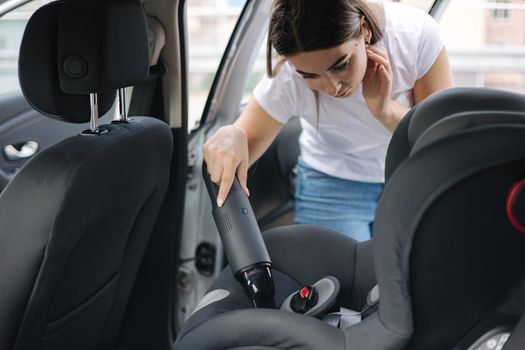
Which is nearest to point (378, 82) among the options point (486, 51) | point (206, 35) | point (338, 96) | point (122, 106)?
point (338, 96)

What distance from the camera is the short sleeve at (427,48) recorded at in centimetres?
208

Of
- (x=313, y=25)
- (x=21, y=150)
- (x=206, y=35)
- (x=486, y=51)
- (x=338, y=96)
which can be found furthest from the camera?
(x=206, y=35)

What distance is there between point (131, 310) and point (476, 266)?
1.59 m

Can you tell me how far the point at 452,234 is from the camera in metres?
1.16

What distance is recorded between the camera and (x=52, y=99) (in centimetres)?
173

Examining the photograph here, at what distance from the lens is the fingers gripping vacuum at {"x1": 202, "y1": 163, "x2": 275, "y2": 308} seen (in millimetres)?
1616

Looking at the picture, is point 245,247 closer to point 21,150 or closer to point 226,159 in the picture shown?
point 226,159

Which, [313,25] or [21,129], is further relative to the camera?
[21,129]

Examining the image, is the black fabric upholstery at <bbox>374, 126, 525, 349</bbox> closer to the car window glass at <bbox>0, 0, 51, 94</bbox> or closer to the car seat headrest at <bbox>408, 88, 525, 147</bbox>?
the car seat headrest at <bbox>408, 88, 525, 147</bbox>

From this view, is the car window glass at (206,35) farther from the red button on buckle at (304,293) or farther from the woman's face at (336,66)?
the red button on buckle at (304,293)

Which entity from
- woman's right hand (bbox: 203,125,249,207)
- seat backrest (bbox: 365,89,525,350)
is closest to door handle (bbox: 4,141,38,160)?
woman's right hand (bbox: 203,125,249,207)

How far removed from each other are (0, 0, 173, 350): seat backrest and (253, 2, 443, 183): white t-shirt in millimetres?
423

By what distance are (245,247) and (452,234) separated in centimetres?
59

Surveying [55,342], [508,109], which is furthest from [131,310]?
[508,109]
